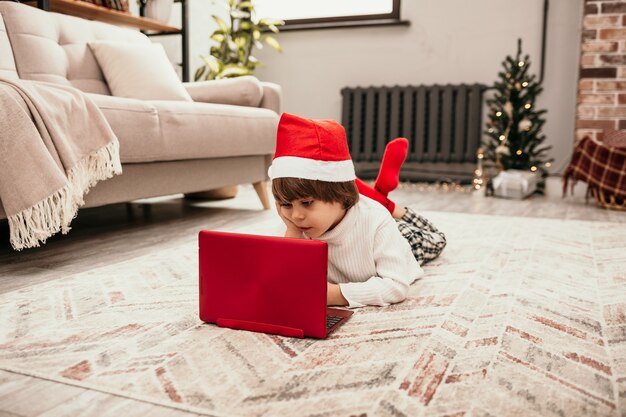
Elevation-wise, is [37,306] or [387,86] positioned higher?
[387,86]

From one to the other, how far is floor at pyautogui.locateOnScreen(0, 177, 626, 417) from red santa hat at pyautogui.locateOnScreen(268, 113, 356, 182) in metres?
0.48

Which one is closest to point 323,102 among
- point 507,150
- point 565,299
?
point 507,150

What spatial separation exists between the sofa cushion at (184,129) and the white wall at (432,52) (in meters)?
1.55

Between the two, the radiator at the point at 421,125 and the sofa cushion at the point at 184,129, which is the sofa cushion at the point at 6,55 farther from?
the radiator at the point at 421,125

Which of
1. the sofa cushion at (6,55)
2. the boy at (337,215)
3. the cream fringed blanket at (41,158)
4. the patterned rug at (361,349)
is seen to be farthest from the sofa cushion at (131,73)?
the boy at (337,215)

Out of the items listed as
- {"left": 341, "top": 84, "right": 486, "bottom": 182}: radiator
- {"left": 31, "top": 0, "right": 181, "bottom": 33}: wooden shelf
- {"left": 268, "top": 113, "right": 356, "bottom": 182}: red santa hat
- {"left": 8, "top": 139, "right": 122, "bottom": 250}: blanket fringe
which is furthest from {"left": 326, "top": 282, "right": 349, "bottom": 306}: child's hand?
{"left": 341, "top": 84, "right": 486, "bottom": 182}: radiator

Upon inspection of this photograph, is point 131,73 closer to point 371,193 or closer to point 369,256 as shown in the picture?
point 371,193

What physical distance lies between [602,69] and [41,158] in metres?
3.03

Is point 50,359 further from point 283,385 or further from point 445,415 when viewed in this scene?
point 445,415

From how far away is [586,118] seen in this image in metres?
3.24

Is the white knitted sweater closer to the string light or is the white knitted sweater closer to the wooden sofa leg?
the wooden sofa leg

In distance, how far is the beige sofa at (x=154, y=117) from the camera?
1691mm

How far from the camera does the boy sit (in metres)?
1.00

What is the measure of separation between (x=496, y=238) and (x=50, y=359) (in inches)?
56.7
